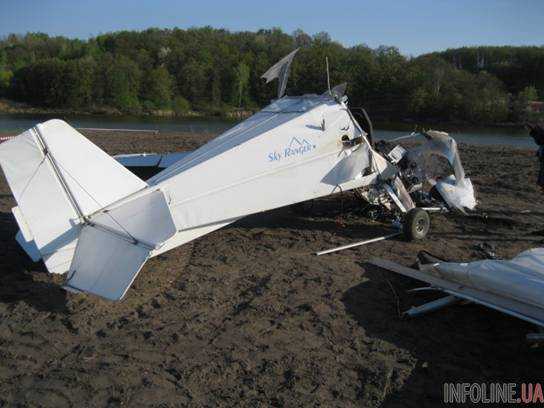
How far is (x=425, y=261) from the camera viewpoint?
6.59 metres

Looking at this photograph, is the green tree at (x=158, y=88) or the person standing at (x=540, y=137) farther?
the green tree at (x=158, y=88)

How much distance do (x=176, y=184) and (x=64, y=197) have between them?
1.37 meters

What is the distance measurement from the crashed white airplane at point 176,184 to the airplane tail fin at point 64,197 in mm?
11

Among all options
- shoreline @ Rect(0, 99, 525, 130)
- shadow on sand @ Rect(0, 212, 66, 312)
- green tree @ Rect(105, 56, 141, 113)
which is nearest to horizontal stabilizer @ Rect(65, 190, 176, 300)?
shadow on sand @ Rect(0, 212, 66, 312)

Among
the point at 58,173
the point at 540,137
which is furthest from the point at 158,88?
the point at 58,173

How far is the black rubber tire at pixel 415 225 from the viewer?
319 inches

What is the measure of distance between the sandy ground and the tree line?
124ft

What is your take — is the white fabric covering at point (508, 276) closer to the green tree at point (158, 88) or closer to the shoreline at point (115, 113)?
the shoreline at point (115, 113)

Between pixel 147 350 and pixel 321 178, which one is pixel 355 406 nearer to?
pixel 147 350

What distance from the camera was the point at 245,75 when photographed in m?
80.9

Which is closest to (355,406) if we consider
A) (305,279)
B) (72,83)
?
(305,279)

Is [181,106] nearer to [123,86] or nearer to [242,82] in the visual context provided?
[242,82]

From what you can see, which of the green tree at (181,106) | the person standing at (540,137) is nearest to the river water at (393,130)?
the person standing at (540,137)

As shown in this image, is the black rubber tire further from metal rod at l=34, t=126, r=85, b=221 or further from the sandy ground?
metal rod at l=34, t=126, r=85, b=221
